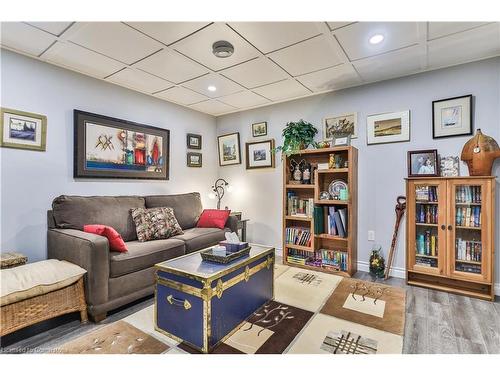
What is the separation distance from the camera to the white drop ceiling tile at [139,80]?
2811 millimetres

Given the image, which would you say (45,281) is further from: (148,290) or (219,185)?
(219,185)

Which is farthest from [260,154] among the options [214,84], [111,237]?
[111,237]

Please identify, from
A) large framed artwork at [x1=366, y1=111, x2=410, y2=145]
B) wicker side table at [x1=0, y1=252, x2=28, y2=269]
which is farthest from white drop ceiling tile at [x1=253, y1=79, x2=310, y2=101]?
wicker side table at [x1=0, y1=252, x2=28, y2=269]

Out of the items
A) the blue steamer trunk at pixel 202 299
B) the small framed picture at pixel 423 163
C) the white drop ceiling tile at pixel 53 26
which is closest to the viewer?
the blue steamer trunk at pixel 202 299

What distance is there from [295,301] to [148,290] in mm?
1361

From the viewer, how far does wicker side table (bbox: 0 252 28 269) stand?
6.72ft

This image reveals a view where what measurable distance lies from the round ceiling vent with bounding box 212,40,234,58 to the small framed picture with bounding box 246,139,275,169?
1751mm

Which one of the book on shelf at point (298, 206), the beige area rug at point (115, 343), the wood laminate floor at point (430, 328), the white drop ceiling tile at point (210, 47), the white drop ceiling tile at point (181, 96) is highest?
the white drop ceiling tile at point (181, 96)

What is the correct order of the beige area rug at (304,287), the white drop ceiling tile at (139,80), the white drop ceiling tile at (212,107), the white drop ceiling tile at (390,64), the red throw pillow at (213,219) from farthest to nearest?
the white drop ceiling tile at (212,107) → the red throw pillow at (213,219) → the white drop ceiling tile at (139,80) → the white drop ceiling tile at (390,64) → the beige area rug at (304,287)

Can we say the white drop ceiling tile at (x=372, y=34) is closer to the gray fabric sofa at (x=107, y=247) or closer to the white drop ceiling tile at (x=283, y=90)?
the white drop ceiling tile at (x=283, y=90)

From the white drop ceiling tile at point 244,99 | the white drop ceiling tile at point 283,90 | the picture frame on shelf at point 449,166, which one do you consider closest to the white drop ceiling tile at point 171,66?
Answer: the white drop ceiling tile at point 244,99

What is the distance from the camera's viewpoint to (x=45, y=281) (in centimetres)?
177

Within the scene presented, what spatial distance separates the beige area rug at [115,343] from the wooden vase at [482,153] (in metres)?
3.05

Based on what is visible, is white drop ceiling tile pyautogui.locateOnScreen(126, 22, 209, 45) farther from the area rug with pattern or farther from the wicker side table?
the area rug with pattern
